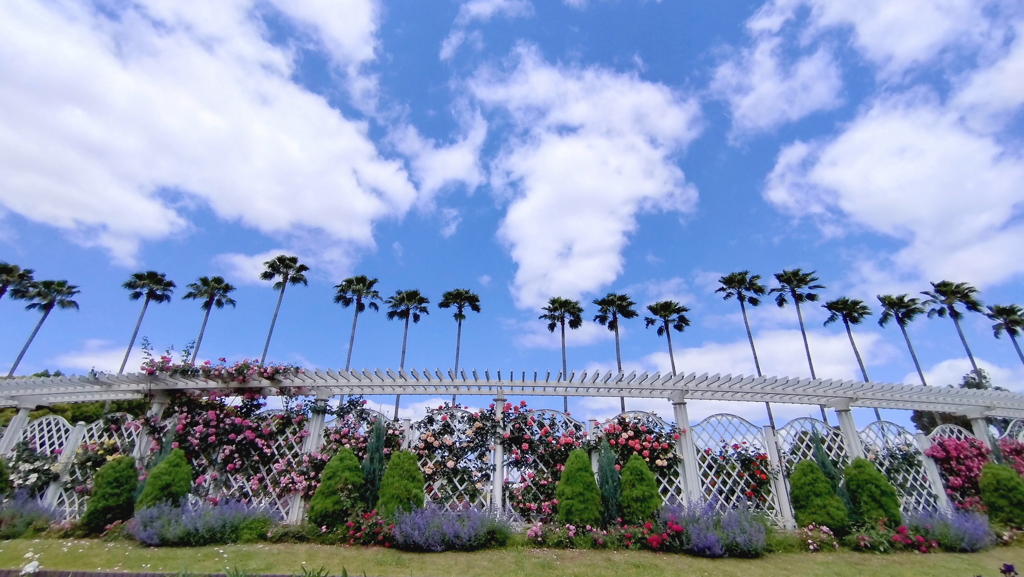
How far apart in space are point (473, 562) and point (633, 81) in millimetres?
8324

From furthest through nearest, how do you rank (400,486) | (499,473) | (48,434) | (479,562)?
(48,434)
(499,473)
(400,486)
(479,562)

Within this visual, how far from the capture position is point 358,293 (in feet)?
82.4

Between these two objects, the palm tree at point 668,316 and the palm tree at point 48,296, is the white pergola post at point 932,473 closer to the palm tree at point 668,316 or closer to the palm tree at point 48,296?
the palm tree at point 668,316

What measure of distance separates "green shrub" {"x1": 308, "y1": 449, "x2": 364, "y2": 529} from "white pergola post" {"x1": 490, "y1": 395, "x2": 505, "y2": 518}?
208 cm

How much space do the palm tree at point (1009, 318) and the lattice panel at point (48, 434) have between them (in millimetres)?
36419

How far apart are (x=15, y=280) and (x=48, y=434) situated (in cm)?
2301

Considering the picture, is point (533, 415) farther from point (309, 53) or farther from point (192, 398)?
point (309, 53)

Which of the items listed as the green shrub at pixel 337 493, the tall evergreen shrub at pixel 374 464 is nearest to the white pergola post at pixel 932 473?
the tall evergreen shrub at pixel 374 464

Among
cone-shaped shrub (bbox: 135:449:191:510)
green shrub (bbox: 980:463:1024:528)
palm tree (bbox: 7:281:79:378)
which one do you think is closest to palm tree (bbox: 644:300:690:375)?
green shrub (bbox: 980:463:1024:528)

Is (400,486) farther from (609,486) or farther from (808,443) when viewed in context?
(808,443)

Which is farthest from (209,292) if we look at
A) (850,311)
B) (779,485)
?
(850,311)

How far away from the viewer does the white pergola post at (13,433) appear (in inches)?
329

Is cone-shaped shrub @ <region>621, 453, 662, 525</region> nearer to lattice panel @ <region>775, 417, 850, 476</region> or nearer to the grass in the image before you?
the grass

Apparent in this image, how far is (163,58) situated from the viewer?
5.02 m
